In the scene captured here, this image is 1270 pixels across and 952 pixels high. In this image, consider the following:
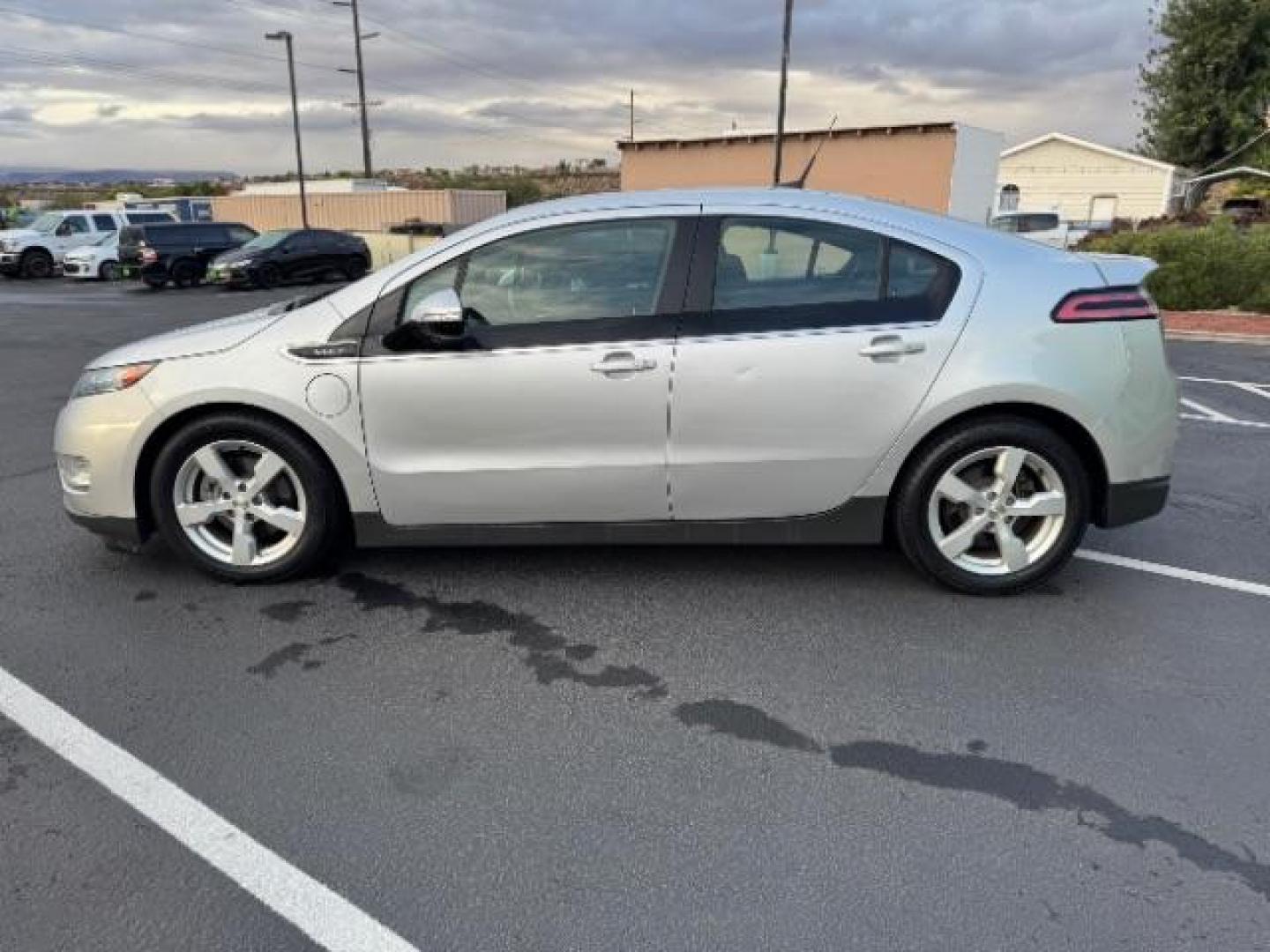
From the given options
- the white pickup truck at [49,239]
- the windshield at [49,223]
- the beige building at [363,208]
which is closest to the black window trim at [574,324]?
the white pickup truck at [49,239]

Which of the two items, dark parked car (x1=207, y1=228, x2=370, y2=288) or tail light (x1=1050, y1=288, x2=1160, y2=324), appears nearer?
tail light (x1=1050, y1=288, x2=1160, y2=324)

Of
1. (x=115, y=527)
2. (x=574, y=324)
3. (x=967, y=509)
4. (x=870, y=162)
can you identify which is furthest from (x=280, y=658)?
(x=870, y=162)

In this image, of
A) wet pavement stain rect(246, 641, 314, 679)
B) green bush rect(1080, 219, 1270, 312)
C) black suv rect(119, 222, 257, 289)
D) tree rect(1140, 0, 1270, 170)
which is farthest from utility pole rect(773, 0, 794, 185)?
tree rect(1140, 0, 1270, 170)

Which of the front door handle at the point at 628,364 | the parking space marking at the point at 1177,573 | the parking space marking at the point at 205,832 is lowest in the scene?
the parking space marking at the point at 205,832

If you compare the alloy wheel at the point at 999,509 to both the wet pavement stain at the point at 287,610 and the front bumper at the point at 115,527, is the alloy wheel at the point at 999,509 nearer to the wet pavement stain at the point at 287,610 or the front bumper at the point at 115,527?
the wet pavement stain at the point at 287,610

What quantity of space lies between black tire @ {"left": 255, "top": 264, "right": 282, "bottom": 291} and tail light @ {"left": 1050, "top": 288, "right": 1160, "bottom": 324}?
74.5 ft

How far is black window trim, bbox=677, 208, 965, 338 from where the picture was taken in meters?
3.56

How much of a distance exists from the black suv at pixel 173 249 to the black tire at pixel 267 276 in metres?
2.35

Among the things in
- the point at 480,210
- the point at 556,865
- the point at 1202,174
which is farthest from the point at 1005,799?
the point at 1202,174

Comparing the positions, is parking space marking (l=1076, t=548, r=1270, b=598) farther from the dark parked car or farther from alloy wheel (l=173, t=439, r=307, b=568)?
the dark parked car

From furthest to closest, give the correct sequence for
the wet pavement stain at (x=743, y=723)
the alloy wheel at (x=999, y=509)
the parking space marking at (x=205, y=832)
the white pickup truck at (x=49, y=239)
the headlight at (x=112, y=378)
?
the white pickup truck at (x=49, y=239) → the headlight at (x=112, y=378) → the alloy wheel at (x=999, y=509) → the wet pavement stain at (x=743, y=723) → the parking space marking at (x=205, y=832)

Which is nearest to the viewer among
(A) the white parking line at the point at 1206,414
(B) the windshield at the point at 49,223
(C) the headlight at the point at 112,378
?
(C) the headlight at the point at 112,378

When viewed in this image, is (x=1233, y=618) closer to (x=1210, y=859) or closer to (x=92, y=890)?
(x=1210, y=859)

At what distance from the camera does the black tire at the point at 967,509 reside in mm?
3627
